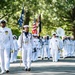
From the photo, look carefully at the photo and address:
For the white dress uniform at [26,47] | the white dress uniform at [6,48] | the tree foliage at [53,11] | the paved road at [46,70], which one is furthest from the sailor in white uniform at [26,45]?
the tree foliage at [53,11]

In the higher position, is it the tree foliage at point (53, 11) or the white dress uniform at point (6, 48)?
the tree foliage at point (53, 11)

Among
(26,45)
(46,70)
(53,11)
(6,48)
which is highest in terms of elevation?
(53,11)

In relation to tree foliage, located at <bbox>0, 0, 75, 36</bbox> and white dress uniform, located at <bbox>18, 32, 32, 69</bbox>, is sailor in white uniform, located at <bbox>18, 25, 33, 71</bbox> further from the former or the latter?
tree foliage, located at <bbox>0, 0, 75, 36</bbox>

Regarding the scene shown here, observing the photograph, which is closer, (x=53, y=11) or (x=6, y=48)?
(x=6, y=48)

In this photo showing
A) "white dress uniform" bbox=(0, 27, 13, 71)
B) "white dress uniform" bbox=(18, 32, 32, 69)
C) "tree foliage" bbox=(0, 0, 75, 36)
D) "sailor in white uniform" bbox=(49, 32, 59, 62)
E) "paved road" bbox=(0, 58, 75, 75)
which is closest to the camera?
"paved road" bbox=(0, 58, 75, 75)

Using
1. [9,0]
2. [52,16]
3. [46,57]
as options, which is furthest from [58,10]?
[46,57]

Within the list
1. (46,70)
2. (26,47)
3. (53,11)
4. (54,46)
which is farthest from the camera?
(53,11)

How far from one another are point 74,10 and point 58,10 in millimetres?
2344

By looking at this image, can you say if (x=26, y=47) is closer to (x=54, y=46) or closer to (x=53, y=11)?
(x=54, y=46)

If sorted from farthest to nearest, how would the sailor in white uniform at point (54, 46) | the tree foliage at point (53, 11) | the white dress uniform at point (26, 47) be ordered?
the tree foliage at point (53, 11) < the sailor in white uniform at point (54, 46) < the white dress uniform at point (26, 47)

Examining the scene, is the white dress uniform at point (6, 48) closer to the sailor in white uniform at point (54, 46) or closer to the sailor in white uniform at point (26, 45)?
the sailor in white uniform at point (26, 45)

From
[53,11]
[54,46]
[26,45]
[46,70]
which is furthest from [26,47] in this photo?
[53,11]

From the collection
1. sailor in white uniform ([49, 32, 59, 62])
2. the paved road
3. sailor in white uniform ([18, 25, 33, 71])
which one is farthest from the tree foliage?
→ sailor in white uniform ([18, 25, 33, 71])

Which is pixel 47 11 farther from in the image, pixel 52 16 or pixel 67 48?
pixel 67 48
